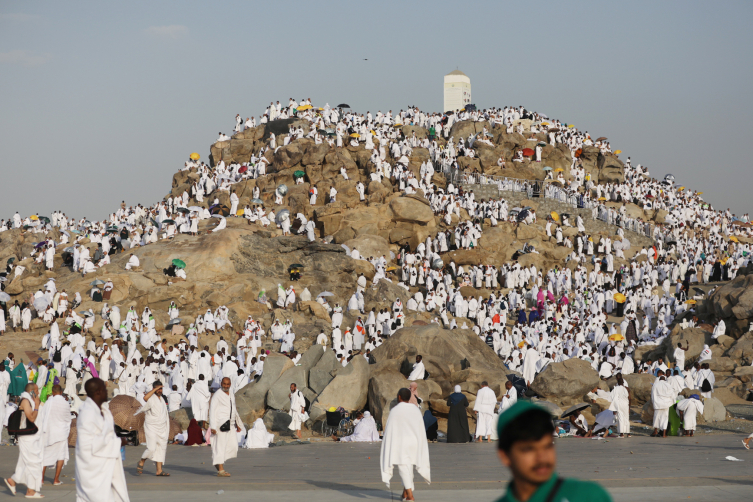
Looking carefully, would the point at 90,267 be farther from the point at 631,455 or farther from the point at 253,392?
the point at 631,455

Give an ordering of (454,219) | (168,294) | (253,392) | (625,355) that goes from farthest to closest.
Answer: (454,219) → (168,294) → (625,355) → (253,392)

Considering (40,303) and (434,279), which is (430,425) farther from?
(434,279)

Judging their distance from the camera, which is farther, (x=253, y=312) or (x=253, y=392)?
(x=253, y=312)

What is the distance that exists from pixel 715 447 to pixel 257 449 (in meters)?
7.39

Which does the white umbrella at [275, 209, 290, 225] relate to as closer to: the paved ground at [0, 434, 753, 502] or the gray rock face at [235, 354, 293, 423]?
the gray rock face at [235, 354, 293, 423]

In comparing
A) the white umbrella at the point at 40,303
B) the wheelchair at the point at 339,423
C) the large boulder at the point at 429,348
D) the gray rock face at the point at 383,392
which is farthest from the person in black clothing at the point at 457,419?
the white umbrella at the point at 40,303

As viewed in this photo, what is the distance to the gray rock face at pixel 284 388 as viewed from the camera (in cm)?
1588

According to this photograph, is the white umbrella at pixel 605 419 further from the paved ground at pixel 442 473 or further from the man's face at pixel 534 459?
the man's face at pixel 534 459

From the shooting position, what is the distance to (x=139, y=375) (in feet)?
62.0

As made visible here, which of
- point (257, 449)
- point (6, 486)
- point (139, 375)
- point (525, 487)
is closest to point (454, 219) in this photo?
point (139, 375)

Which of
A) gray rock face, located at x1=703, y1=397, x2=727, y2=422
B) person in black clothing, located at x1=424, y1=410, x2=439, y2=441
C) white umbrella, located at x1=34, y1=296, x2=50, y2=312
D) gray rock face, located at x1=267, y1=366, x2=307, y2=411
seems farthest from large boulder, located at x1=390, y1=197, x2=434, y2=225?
person in black clothing, located at x1=424, y1=410, x2=439, y2=441

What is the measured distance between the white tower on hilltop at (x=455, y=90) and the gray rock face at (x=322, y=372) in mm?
55135

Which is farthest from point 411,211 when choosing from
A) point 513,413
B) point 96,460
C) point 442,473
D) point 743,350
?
point 513,413

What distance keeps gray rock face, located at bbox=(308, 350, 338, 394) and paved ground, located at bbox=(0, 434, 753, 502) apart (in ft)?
11.8
